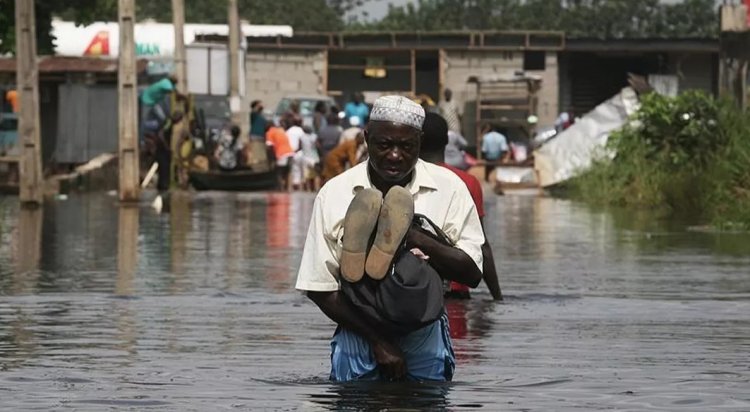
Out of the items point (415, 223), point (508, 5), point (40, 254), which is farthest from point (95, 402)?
point (508, 5)

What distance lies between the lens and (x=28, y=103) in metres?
32.1

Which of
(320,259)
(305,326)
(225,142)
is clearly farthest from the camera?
(225,142)

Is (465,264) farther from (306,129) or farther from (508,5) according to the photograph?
(508,5)

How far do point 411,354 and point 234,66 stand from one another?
42.5m

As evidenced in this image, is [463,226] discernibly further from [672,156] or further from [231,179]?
[231,179]

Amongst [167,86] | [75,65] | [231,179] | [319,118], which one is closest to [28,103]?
[231,179]

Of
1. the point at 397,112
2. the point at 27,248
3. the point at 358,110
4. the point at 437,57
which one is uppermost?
the point at 397,112

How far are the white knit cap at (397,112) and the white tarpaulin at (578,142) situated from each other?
1271 inches

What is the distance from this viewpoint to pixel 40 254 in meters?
21.0

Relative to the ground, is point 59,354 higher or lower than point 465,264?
lower

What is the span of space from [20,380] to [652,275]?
930 centimetres

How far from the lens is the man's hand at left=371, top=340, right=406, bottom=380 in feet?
26.3

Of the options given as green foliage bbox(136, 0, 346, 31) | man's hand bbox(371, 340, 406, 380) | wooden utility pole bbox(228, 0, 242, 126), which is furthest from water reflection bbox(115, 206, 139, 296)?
green foliage bbox(136, 0, 346, 31)

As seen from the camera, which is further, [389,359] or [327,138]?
[327,138]
